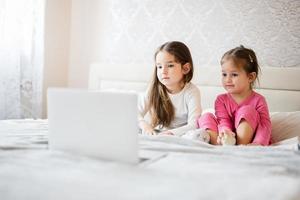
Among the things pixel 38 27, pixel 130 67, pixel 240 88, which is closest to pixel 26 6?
pixel 38 27

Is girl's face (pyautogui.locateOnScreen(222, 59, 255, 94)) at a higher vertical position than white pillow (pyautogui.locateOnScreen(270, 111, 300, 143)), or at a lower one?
higher

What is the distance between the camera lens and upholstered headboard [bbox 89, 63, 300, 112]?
2.07 metres

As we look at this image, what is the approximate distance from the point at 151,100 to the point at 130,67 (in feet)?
2.37

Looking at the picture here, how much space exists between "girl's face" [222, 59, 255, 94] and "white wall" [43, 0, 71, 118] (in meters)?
1.63

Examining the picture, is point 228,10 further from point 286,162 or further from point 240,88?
point 286,162

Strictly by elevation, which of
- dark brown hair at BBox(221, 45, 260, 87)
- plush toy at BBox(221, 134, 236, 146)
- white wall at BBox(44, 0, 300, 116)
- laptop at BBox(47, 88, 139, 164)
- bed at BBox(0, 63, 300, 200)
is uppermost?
white wall at BBox(44, 0, 300, 116)

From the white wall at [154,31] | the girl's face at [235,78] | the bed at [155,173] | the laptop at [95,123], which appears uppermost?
the white wall at [154,31]

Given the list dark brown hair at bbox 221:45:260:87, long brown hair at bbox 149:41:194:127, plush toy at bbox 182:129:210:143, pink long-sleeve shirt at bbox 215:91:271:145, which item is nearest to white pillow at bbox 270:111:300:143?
pink long-sleeve shirt at bbox 215:91:271:145

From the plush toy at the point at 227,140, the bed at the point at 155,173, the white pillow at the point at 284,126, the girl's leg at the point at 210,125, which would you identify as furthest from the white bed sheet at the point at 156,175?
the white pillow at the point at 284,126

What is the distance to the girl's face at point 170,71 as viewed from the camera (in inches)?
74.0

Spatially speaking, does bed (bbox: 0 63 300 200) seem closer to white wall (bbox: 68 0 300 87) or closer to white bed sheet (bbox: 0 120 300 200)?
white bed sheet (bbox: 0 120 300 200)

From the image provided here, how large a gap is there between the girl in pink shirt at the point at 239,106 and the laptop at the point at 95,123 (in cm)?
73

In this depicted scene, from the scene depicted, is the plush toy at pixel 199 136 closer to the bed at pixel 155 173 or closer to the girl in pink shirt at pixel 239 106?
the girl in pink shirt at pixel 239 106

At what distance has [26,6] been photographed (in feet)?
8.38
